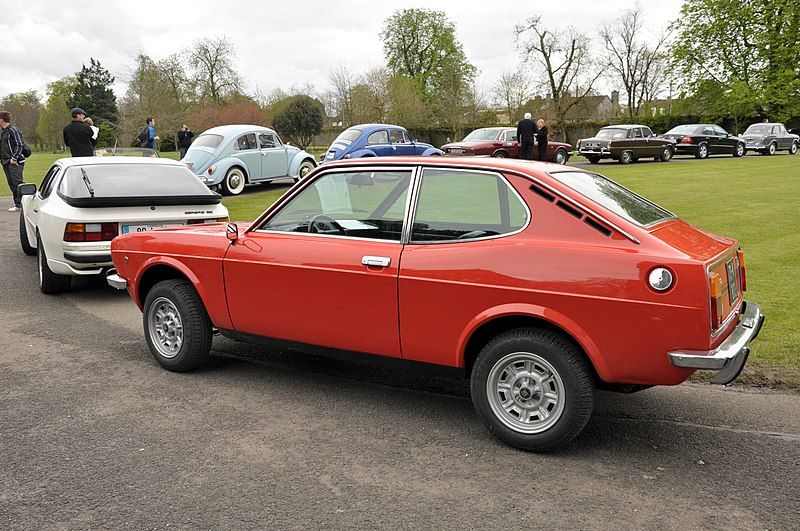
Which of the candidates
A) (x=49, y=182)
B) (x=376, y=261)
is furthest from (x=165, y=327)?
(x=49, y=182)

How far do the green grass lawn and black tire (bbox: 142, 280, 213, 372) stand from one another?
4.25 meters

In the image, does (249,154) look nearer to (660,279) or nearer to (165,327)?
(165,327)

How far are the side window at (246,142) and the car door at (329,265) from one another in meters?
14.9

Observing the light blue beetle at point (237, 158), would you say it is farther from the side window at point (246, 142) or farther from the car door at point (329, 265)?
the car door at point (329, 265)

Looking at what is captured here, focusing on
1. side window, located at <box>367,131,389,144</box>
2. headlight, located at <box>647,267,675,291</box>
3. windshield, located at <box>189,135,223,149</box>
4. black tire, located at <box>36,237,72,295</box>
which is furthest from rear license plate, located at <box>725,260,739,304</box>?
side window, located at <box>367,131,389,144</box>

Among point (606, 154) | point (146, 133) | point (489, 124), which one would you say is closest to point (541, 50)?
point (489, 124)

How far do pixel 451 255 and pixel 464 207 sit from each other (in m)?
0.39

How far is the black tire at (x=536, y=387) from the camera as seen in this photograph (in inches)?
150

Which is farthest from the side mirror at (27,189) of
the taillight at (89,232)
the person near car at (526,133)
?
the person near car at (526,133)

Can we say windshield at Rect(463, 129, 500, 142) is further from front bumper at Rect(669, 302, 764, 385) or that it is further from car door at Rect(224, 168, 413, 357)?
front bumper at Rect(669, 302, 764, 385)

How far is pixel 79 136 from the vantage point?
1539cm

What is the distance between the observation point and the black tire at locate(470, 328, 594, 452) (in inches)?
150

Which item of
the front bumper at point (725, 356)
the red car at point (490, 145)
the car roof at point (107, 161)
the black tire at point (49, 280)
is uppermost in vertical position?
the red car at point (490, 145)

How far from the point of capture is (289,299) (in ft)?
15.7
